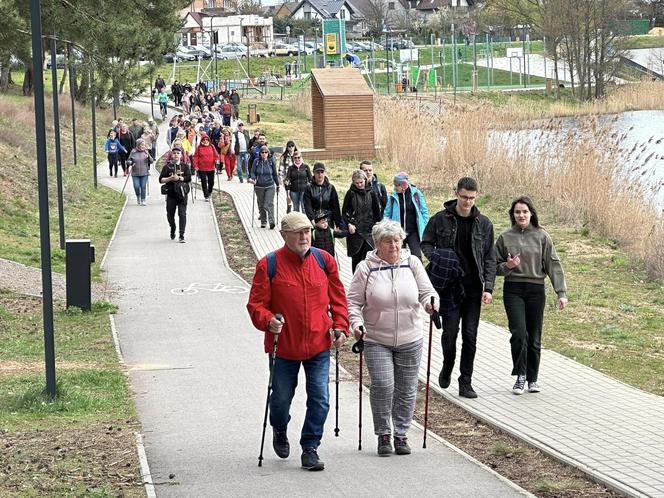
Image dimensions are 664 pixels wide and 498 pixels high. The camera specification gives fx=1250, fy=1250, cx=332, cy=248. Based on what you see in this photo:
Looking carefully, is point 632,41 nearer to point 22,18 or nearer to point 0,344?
point 22,18

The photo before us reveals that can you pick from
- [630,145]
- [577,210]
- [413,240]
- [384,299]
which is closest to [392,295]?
[384,299]

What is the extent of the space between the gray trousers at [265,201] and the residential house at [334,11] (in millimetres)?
120626

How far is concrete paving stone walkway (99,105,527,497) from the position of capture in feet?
26.2

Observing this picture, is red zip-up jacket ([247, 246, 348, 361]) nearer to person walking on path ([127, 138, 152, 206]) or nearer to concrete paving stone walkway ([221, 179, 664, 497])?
concrete paving stone walkway ([221, 179, 664, 497])

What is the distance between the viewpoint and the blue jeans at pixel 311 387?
8.34 m

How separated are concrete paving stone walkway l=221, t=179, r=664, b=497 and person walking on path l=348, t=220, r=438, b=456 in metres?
1.15

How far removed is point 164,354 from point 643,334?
5820mm

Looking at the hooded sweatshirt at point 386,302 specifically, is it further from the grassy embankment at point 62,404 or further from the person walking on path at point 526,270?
the person walking on path at point 526,270

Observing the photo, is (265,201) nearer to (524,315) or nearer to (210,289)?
(210,289)

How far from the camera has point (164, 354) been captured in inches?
530

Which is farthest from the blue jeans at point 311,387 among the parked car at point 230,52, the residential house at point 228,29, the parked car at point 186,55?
the residential house at point 228,29

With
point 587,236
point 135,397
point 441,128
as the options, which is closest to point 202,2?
point 441,128

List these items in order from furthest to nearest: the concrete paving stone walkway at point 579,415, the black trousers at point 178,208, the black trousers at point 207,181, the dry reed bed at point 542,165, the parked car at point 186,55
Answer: the parked car at point 186,55 < the black trousers at point 207,181 < the dry reed bed at point 542,165 < the black trousers at point 178,208 < the concrete paving stone walkway at point 579,415

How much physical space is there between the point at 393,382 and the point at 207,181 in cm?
2173
